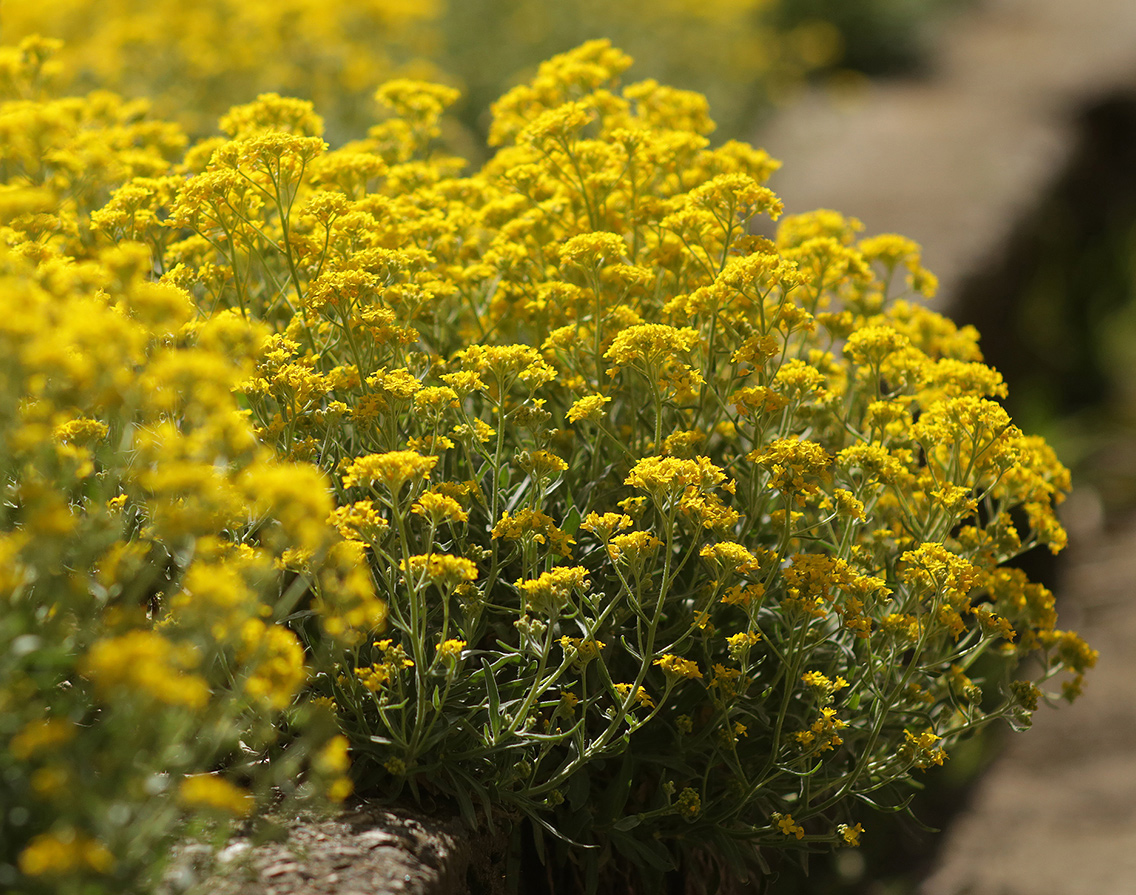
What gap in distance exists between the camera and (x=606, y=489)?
2.35 metres

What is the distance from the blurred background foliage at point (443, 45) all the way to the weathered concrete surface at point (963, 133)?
1.63ft

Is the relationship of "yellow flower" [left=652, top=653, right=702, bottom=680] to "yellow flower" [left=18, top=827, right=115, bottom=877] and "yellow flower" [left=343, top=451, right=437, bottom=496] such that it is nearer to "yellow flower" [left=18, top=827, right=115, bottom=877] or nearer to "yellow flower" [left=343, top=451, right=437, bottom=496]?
"yellow flower" [left=343, top=451, right=437, bottom=496]

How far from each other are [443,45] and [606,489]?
6253mm

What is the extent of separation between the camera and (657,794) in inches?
85.7

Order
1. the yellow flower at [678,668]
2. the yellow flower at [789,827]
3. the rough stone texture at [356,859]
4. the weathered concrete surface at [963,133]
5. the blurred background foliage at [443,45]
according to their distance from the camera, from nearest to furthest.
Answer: the rough stone texture at [356,859] < the yellow flower at [678,668] < the yellow flower at [789,827] < the blurred background foliage at [443,45] < the weathered concrete surface at [963,133]

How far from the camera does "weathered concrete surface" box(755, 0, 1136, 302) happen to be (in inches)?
241

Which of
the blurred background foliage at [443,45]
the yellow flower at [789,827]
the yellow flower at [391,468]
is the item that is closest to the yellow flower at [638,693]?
the yellow flower at [789,827]

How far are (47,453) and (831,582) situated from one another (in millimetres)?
1313

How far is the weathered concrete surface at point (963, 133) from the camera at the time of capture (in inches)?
241

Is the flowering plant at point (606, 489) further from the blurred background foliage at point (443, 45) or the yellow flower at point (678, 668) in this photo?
the blurred background foliage at point (443, 45)

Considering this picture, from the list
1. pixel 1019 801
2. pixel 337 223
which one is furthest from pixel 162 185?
pixel 1019 801

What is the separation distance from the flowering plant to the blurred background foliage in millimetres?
1758

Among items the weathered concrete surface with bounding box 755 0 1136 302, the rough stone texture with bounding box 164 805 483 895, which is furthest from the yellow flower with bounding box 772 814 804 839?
the weathered concrete surface with bounding box 755 0 1136 302

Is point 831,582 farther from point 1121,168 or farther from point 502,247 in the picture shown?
point 1121,168
